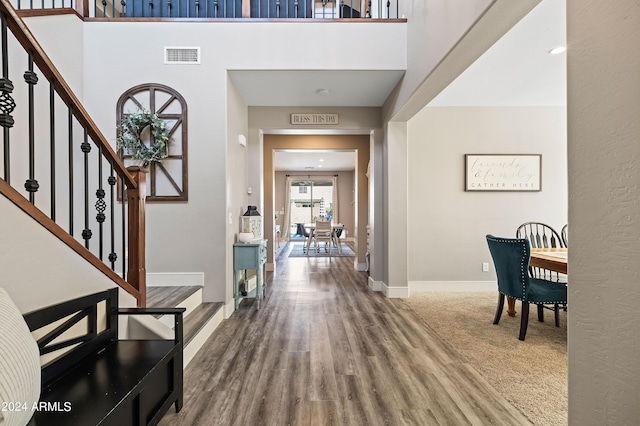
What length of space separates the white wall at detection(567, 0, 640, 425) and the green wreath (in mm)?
3312

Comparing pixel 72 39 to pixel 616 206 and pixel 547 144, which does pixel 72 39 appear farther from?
pixel 547 144

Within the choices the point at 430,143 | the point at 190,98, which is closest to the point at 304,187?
the point at 430,143

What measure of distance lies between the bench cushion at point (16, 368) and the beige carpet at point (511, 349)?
2.38 metres

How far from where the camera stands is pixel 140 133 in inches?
121

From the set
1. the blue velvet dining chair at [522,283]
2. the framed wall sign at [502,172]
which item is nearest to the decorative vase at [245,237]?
the blue velvet dining chair at [522,283]

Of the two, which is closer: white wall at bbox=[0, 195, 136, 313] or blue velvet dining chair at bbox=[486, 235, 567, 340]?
white wall at bbox=[0, 195, 136, 313]

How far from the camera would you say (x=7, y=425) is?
86cm

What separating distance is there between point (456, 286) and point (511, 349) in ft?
6.10

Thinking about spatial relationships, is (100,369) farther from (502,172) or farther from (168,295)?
(502,172)

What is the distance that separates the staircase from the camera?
238 cm

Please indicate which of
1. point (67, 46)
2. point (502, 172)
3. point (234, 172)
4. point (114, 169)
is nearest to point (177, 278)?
point (234, 172)

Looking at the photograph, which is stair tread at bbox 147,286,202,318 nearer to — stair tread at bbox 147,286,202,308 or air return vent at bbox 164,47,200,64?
stair tread at bbox 147,286,202,308

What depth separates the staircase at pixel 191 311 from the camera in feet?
7.80

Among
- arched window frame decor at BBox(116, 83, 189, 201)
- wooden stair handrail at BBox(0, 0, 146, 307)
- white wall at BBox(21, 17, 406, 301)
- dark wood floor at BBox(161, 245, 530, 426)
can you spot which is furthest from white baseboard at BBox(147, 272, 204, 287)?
wooden stair handrail at BBox(0, 0, 146, 307)
